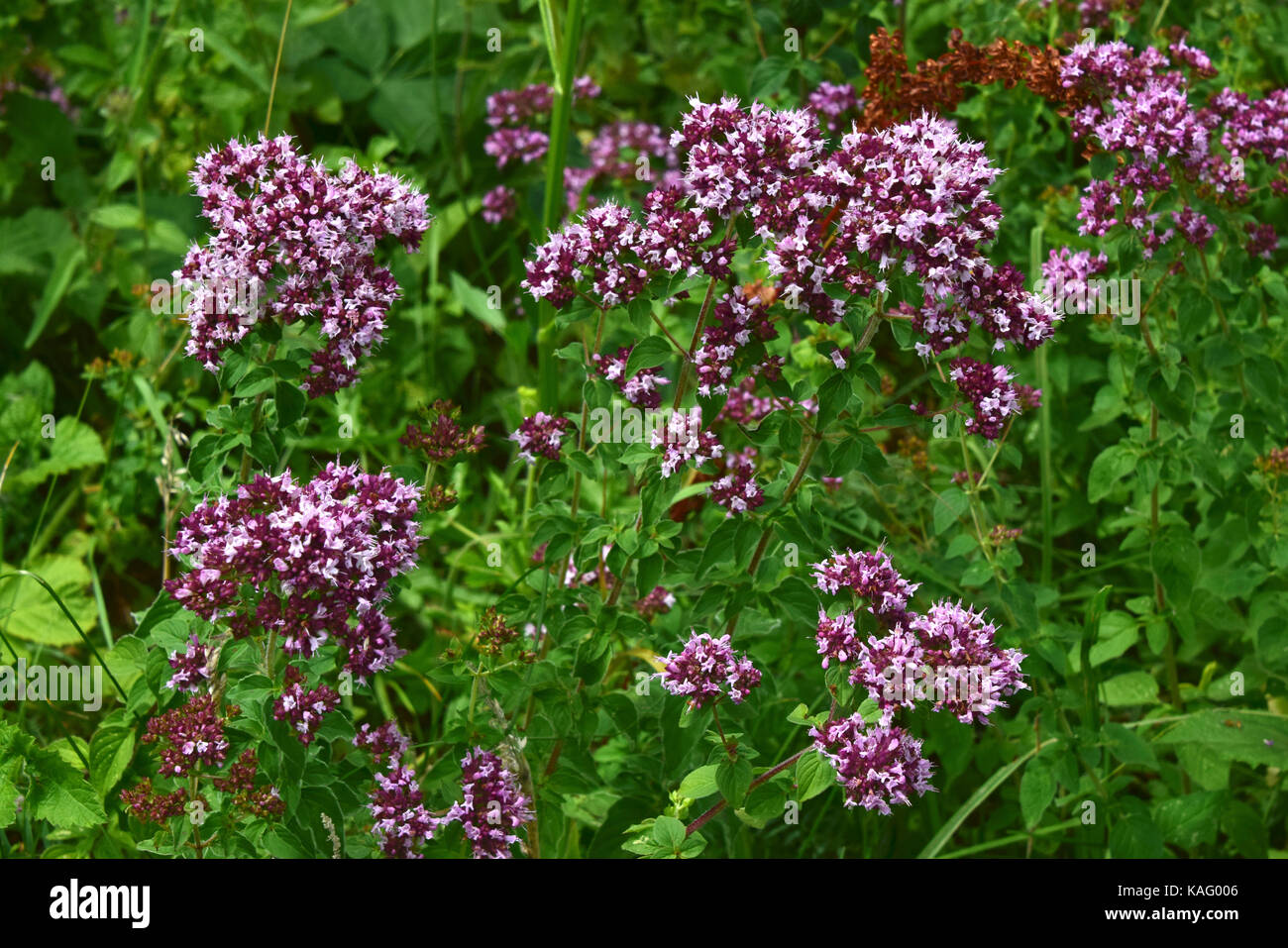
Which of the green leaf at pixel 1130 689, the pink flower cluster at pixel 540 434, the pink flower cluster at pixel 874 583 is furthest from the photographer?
the green leaf at pixel 1130 689

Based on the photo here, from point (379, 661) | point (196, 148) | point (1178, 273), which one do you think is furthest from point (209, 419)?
point (196, 148)

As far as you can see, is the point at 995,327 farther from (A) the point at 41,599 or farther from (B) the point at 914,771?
(A) the point at 41,599

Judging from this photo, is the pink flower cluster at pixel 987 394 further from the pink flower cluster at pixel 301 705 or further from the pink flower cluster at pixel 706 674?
the pink flower cluster at pixel 301 705

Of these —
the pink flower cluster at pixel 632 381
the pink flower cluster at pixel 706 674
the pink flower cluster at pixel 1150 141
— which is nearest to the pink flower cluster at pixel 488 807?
the pink flower cluster at pixel 706 674

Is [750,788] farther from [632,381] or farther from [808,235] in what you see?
[808,235]

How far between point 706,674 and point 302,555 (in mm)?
834

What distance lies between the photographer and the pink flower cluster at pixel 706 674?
2.75m

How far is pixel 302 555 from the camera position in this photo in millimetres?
2572

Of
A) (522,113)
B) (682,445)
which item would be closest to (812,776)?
(682,445)

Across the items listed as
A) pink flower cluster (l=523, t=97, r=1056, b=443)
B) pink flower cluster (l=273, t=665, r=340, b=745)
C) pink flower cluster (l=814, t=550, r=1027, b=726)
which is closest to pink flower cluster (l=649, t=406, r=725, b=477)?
pink flower cluster (l=523, t=97, r=1056, b=443)

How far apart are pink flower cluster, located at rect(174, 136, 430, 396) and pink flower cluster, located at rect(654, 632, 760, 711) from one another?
0.95 meters

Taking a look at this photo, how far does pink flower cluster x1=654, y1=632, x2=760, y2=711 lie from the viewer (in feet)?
9.01

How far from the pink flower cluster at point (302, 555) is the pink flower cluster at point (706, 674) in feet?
1.92

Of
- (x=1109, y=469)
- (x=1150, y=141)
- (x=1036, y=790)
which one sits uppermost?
(x=1150, y=141)
